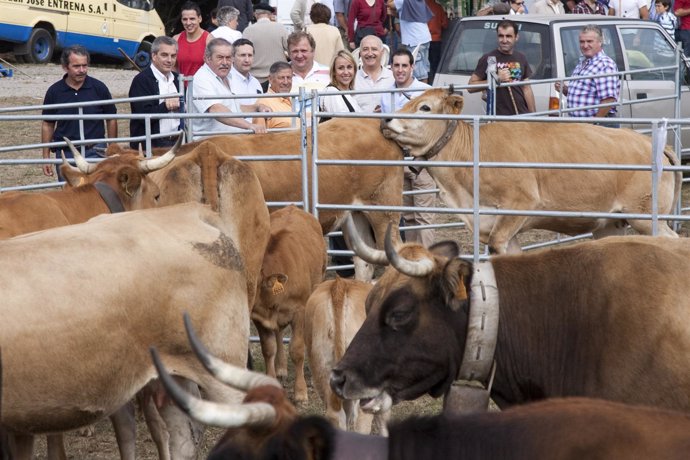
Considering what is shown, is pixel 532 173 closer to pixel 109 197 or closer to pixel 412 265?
pixel 109 197

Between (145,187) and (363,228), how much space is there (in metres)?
3.36

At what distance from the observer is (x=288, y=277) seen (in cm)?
818

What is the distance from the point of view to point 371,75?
38.2 feet

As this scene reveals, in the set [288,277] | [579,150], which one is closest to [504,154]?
[579,150]

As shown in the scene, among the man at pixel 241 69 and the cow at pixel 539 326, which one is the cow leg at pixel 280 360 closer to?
the man at pixel 241 69

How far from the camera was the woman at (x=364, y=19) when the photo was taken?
17359 millimetres

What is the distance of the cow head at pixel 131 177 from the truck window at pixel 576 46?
7.14 m

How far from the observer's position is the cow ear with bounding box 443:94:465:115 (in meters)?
→ 9.98

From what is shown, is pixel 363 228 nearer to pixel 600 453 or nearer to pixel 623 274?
pixel 623 274

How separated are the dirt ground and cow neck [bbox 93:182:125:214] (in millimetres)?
1372

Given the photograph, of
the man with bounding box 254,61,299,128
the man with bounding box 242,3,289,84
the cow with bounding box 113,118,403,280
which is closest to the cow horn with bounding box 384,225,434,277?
the cow with bounding box 113,118,403,280

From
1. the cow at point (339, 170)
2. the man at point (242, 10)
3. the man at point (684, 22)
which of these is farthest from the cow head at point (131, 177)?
the man at point (684, 22)

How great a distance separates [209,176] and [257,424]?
4666mm

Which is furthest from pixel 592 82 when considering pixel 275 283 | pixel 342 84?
pixel 275 283
